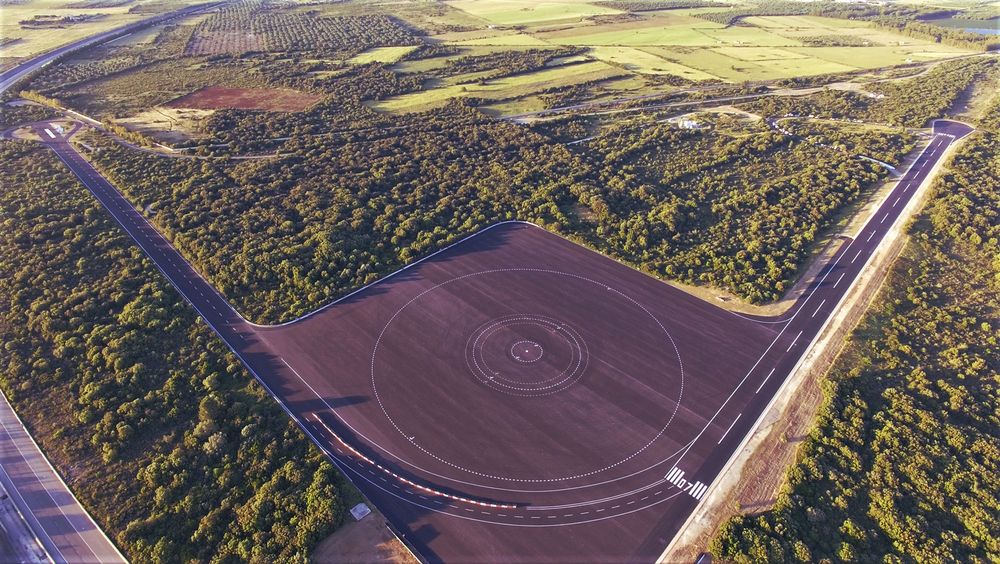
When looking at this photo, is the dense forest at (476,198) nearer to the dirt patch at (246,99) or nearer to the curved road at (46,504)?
the dirt patch at (246,99)

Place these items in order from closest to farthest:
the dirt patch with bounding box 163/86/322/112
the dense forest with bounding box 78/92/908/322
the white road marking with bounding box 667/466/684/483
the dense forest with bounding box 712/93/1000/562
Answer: the dense forest with bounding box 712/93/1000/562 < the white road marking with bounding box 667/466/684/483 < the dense forest with bounding box 78/92/908/322 < the dirt patch with bounding box 163/86/322/112

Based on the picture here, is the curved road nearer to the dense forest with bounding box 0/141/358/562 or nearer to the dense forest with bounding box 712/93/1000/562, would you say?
the dense forest with bounding box 0/141/358/562

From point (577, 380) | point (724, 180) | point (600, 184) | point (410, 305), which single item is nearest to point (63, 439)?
point (410, 305)

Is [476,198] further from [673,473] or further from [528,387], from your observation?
[673,473]

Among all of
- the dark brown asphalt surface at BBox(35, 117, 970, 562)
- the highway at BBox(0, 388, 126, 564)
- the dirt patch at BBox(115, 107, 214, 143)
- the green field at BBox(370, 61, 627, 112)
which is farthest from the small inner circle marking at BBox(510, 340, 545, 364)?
the dirt patch at BBox(115, 107, 214, 143)

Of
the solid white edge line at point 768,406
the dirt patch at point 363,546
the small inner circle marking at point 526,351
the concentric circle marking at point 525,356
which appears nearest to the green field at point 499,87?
the concentric circle marking at point 525,356

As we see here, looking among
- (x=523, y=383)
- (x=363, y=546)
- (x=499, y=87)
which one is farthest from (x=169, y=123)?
(x=363, y=546)

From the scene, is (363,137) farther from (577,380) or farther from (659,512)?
(659,512)
